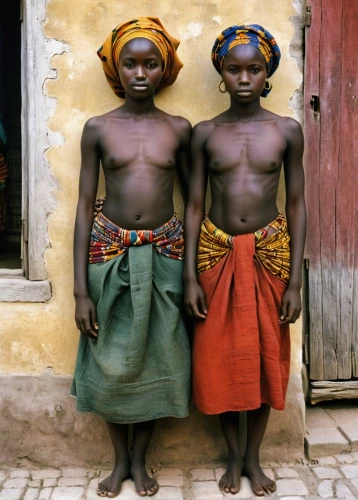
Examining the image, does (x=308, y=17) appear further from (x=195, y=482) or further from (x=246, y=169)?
(x=195, y=482)

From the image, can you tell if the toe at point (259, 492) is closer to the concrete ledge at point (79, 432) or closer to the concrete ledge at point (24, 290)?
the concrete ledge at point (79, 432)

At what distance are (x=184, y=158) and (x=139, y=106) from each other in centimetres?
36

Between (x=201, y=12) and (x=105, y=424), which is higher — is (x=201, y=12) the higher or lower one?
the higher one

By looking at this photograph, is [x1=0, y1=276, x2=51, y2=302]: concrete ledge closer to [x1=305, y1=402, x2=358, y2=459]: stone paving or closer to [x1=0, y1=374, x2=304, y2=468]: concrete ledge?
[x1=0, y1=374, x2=304, y2=468]: concrete ledge

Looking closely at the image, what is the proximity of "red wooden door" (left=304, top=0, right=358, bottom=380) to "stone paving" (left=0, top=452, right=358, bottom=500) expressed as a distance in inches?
24.2

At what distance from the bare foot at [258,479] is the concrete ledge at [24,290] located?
144 centimetres

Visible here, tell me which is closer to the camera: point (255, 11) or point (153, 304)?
point (153, 304)

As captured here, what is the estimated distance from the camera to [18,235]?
442 centimetres

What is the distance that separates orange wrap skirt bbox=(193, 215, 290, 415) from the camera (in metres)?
2.65

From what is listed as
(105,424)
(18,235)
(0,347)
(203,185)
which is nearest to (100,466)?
(105,424)

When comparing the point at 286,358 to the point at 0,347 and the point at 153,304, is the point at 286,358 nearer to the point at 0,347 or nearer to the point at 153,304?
the point at 153,304

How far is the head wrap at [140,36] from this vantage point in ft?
8.75

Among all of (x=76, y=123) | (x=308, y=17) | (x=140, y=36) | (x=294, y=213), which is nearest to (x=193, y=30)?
(x=140, y=36)

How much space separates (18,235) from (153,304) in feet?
6.93
